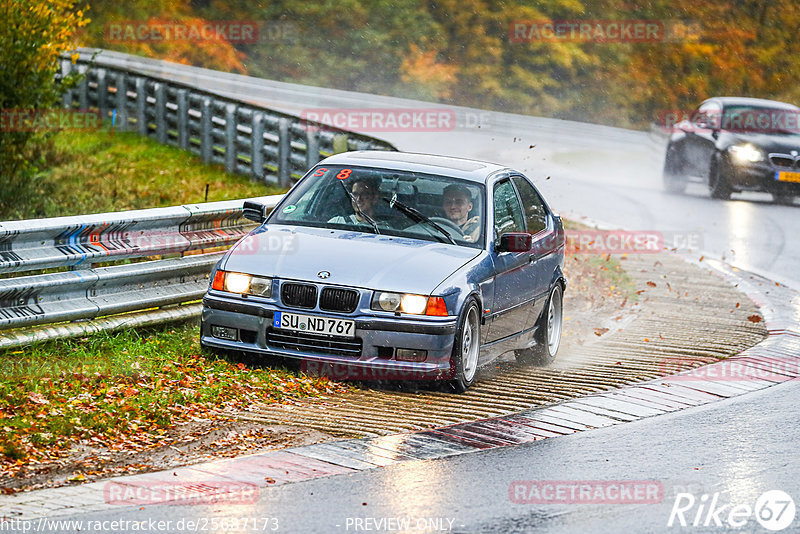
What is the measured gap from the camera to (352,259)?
883 cm

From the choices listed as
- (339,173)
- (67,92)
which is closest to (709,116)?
(67,92)

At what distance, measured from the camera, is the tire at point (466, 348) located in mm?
8656

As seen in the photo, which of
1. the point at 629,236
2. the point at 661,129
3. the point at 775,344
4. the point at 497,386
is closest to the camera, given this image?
the point at 497,386

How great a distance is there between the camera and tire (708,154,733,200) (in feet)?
76.9

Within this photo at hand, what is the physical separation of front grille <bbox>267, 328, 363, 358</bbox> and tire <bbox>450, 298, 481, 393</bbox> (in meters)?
0.68

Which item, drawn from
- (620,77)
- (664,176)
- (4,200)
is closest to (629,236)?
(664,176)

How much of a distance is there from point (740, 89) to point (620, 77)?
4.27 m

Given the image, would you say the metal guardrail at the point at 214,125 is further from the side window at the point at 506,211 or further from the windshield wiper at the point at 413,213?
the windshield wiper at the point at 413,213

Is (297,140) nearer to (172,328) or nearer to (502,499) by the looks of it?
(172,328)

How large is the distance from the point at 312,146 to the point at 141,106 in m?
7.61

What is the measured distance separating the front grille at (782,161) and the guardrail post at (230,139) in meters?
9.70

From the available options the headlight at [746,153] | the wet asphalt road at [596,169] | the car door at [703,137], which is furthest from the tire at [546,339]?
the car door at [703,137]

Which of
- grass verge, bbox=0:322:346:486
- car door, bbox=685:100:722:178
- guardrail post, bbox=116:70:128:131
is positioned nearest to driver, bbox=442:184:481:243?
grass verge, bbox=0:322:346:486

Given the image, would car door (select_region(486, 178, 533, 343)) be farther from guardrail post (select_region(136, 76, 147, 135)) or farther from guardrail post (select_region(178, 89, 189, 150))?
guardrail post (select_region(136, 76, 147, 135))
